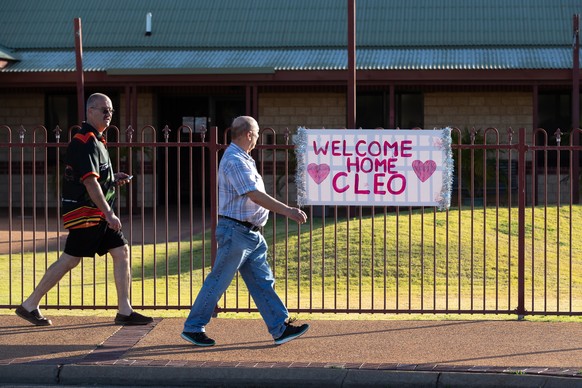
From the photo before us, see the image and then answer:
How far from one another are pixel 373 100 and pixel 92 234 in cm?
1394

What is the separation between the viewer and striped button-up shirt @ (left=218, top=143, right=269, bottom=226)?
285 inches

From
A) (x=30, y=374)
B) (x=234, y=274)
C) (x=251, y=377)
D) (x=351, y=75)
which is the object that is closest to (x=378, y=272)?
(x=351, y=75)

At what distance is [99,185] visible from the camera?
303 inches

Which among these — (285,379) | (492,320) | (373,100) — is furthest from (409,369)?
(373,100)

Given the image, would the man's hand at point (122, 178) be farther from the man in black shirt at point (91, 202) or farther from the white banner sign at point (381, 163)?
the white banner sign at point (381, 163)

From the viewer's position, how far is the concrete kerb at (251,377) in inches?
Answer: 258

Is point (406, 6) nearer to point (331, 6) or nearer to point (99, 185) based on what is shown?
point (331, 6)

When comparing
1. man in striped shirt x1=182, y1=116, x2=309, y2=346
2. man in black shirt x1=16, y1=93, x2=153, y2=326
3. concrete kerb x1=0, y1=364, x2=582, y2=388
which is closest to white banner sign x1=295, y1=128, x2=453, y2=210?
man in striped shirt x1=182, y1=116, x2=309, y2=346

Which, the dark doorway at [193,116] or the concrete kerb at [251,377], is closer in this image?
the concrete kerb at [251,377]

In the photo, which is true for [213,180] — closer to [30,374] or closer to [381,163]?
[381,163]

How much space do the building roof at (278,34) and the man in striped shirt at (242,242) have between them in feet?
39.4

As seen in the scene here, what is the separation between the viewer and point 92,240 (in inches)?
309

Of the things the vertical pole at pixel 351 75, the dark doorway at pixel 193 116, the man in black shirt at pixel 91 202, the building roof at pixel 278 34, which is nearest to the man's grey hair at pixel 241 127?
the man in black shirt at pixel 91 202

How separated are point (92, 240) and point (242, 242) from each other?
120 cm
